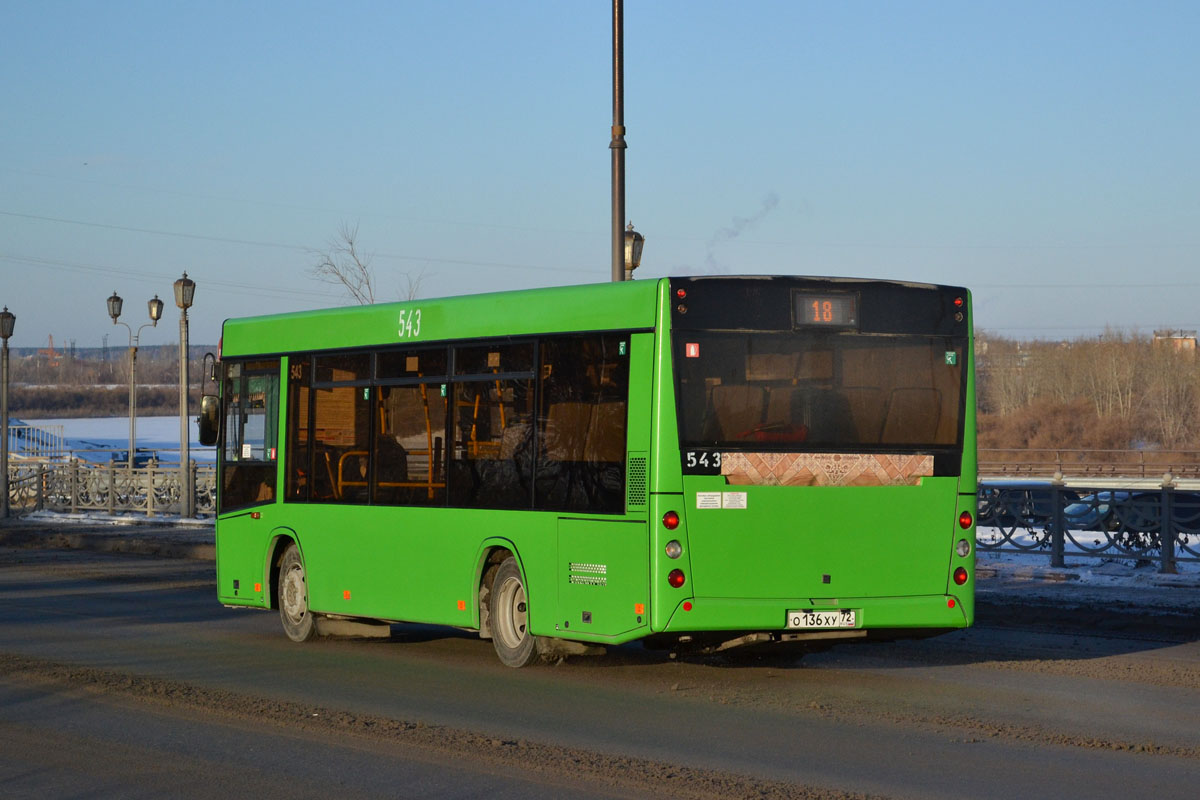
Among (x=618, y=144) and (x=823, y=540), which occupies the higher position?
(x=618, y=144)

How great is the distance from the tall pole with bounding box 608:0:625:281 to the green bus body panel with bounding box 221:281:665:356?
380cm

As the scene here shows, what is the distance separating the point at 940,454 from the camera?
1101 centimetres

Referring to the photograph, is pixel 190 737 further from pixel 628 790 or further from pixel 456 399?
pixel 456 399

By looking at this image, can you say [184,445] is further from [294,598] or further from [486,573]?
[486,573]

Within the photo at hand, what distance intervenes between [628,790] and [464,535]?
5.04 m

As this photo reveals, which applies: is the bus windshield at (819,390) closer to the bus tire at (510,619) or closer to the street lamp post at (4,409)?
the bus tire at (510,619)

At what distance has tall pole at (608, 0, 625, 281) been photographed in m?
16.7

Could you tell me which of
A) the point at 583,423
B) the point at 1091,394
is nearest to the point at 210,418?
the point at 583,423

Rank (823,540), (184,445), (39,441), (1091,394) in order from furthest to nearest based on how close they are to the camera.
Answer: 1. (1091,394)
2. (39,441)
3. (184,445)
4. (823,540)

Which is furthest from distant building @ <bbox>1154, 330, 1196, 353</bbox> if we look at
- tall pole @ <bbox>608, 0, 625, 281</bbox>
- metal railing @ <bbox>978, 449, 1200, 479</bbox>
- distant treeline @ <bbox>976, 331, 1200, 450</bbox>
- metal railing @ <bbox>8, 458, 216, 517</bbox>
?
tall pole @ <bbox>608, 0, 625, 281</bbox>

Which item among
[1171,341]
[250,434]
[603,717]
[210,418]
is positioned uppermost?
[1171,341]

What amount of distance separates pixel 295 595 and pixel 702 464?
5.50 meters

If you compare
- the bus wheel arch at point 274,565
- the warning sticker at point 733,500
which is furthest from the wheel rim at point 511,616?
the bus wheel arch at point 274,565

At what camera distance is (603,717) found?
9.62 m
